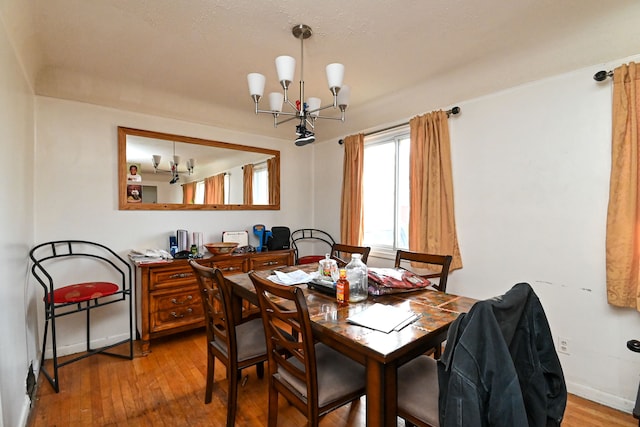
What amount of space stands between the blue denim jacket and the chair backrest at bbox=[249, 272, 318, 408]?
520 mm

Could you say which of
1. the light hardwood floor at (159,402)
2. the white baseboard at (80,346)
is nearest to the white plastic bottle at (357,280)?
the light hardwood floor at (159,402)

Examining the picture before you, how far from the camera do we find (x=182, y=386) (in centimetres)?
218

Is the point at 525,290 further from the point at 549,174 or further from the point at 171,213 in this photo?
the point at 171,213

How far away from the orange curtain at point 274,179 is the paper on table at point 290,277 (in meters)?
1.84

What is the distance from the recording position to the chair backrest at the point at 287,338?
1.23 meters

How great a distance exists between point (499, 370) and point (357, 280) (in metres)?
0.84

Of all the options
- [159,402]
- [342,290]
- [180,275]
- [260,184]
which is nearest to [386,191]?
[260,184]

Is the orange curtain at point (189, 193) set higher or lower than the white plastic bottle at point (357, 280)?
higher

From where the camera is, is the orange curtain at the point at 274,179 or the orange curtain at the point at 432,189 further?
the orange curtain at the point at 274,179

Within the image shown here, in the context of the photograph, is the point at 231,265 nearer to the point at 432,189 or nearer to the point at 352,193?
the point at 352,193

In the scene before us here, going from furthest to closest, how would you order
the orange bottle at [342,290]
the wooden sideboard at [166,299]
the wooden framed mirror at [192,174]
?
the wooden framed mirror at [192,174], the wooden sideboard at [166,299], the orange bottle at [342,290]

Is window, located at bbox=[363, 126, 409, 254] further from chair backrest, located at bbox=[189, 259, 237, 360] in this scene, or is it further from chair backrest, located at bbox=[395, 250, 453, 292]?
chair backrest, located at bbox=[189, 259, 237, 360]

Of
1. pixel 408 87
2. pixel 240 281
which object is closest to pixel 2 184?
pixel 240 281

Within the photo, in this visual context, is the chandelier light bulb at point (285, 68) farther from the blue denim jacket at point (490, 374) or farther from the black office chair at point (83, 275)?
the black office chair at point (83, 275)
